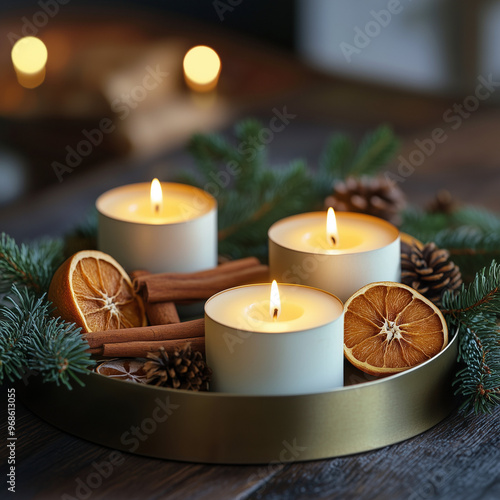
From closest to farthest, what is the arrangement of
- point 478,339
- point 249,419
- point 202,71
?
1. point 249,419
2. point 478,339
3. point 202,71

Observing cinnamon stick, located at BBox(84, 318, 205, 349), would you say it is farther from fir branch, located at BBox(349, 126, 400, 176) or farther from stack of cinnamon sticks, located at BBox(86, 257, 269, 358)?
fir branch, located at BBox(349, 126, 400, 176)

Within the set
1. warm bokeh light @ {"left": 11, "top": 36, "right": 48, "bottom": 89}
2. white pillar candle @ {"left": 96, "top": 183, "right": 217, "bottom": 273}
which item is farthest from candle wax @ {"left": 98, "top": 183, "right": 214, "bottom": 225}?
warm bokeh light @ {"left": 11, "top": 36, "right": 48, "bottom": 89}

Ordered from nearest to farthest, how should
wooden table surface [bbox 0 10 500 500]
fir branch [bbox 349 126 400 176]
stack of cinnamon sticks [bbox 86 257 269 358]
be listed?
wooden table surface [bbox 0 10 500 500]
stack of cinnamon sticks [bbox 86 257 269 358]
fir branch [bbox 349 126 400 176]

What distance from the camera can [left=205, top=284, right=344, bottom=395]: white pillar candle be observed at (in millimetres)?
623

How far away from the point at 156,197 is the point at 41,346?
0.96 feet

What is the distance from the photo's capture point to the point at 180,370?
0.65 metres

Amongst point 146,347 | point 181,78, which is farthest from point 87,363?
point 181,78

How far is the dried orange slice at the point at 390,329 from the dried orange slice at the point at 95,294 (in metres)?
0.24

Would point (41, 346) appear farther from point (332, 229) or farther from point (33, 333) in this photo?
point (332, 229)

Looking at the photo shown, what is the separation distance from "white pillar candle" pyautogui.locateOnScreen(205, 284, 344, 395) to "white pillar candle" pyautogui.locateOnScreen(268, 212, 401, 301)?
81 mm

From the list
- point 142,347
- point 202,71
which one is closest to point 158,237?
point 142,347

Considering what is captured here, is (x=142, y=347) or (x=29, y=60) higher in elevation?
(x=29, y=60)

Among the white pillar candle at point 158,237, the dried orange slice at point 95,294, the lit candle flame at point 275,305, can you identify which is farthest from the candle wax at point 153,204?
the lit candle flame at point 275,305

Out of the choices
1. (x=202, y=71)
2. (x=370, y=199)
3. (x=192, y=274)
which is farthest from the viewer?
(x=202, y=71)
